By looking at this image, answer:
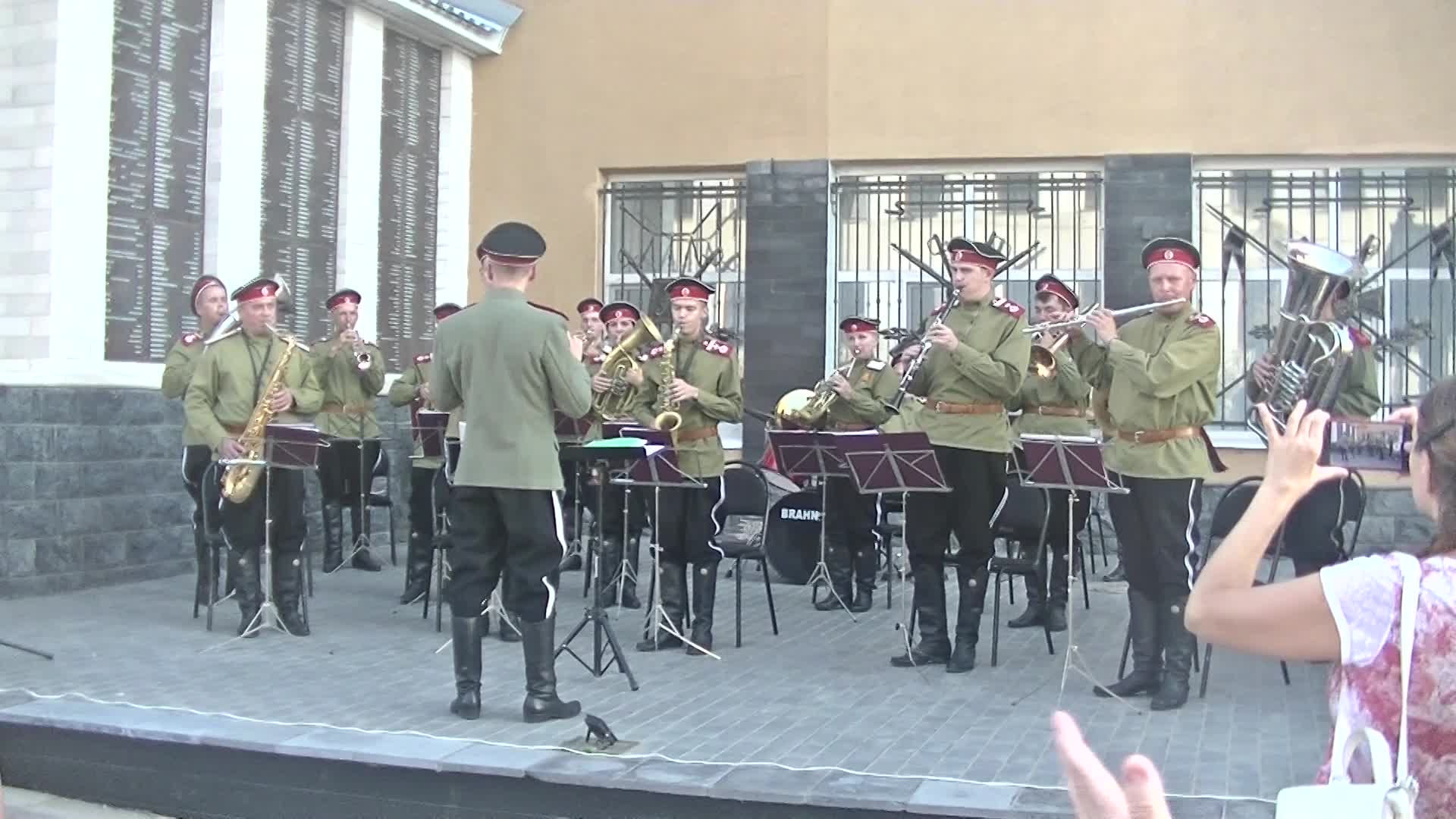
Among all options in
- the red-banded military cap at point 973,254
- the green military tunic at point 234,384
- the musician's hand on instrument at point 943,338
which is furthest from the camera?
the green military tunic at point 234,384

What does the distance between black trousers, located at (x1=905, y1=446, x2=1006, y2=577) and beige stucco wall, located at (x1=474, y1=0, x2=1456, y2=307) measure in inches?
236

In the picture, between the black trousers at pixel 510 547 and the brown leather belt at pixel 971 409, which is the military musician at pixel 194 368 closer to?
the black trousers at pixel 510 547

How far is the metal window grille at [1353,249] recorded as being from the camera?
1171 centimetres

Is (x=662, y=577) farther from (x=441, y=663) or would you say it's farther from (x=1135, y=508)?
(x=1135, y=508)

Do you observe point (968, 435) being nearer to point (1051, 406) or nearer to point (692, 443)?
point (692, 443)

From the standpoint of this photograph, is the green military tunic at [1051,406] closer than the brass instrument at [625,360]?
No

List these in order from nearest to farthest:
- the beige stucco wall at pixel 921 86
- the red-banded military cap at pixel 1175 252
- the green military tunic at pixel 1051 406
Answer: the red-banded military cap at pixel 1175 252, the green military tunic at pixel 1051 406, the beige stucco wall at pixel 921 86

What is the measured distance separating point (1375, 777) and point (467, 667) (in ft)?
15.2

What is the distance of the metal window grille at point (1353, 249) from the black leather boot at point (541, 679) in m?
7.56

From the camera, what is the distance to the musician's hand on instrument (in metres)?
6.79

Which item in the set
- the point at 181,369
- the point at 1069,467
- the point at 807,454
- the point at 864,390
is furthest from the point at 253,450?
the point at 1069,467

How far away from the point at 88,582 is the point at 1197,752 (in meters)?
7.63

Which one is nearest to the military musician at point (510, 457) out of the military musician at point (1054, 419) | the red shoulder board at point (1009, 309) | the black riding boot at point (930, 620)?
the black riding boot at point (930, 620)

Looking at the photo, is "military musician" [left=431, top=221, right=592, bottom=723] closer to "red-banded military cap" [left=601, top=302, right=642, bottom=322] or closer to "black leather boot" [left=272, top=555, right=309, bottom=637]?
"black leather boot" [left=272, top=555, right=309, bottom=637]
